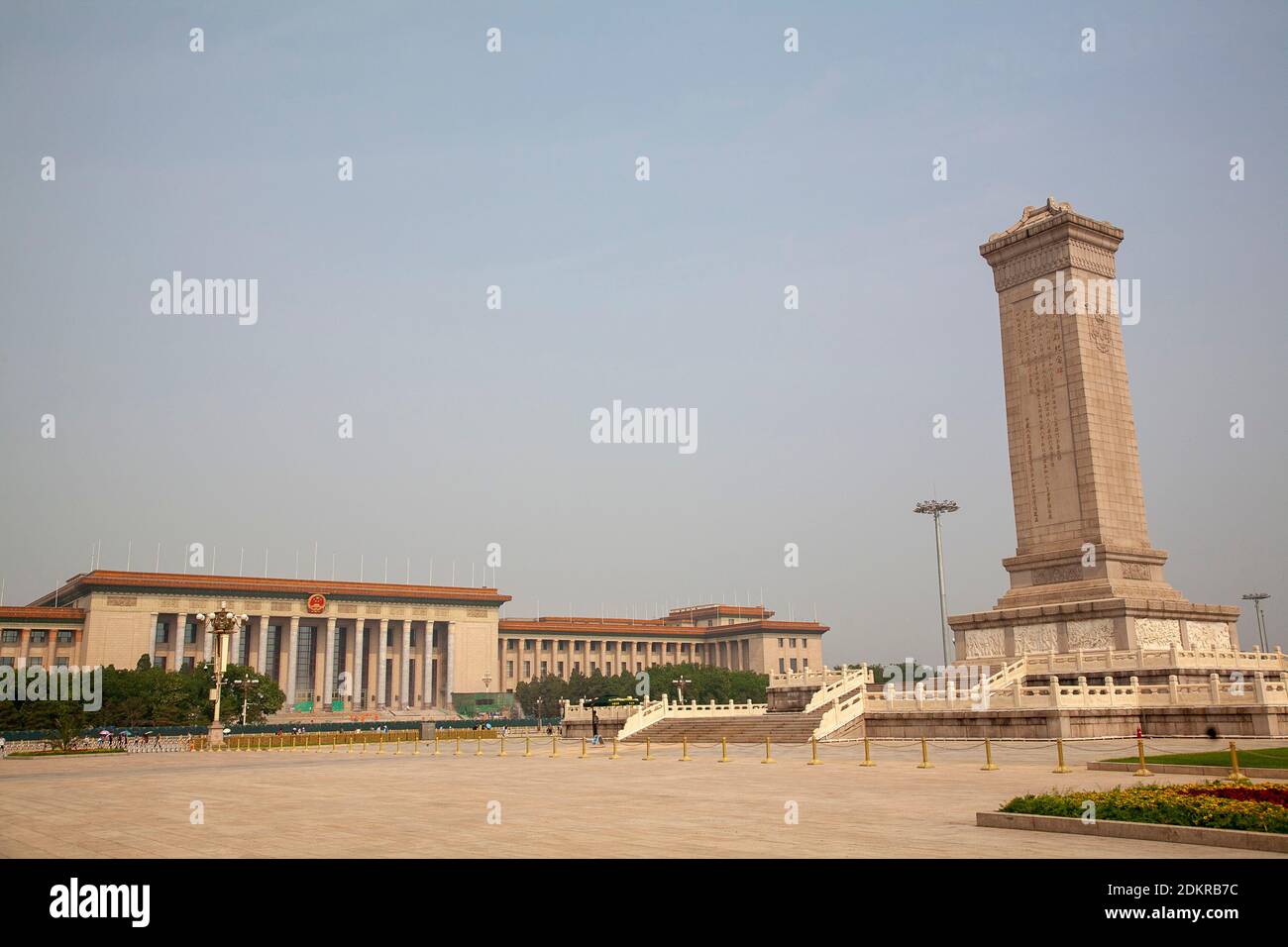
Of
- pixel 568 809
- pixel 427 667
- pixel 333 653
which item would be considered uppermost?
pixel 333 653

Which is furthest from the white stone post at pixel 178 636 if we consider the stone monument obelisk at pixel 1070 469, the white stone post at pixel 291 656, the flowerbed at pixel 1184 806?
the flowerbed at pixel 1184 806

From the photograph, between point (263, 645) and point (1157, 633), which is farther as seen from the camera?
point (263, 645)

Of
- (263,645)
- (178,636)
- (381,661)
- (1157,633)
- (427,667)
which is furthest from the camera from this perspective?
(427,667)

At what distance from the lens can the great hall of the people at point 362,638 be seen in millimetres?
116812

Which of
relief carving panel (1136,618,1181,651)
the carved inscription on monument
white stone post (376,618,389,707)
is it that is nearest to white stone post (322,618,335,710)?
white stone post (376,618,389,707)

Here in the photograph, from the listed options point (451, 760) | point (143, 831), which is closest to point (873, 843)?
point (143, 831)

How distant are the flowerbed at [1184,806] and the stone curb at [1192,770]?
21.3 feet

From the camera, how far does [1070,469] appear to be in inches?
1928

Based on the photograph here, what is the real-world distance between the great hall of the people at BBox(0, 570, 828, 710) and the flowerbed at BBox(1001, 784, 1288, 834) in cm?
10667

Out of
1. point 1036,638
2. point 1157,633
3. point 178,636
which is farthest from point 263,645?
point 1157,633

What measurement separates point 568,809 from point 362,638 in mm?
121032

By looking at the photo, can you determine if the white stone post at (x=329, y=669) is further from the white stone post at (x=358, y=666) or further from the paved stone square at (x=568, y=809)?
the paved stone square at (x=568, y=809)

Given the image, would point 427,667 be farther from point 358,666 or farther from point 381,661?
point 358,666
